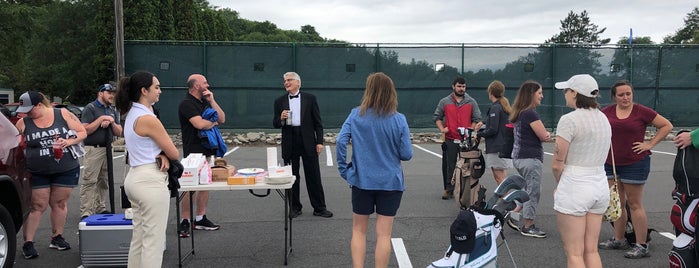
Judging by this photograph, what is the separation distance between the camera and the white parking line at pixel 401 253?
15.2 ft

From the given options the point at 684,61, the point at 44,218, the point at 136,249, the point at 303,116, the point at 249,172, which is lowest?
the point at 44,218

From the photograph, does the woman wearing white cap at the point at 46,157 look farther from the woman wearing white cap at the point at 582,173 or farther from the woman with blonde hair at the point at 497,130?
the woman with blonde hair at the point at 497,130

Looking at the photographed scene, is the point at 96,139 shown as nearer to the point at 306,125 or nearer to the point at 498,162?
the point at 306,125

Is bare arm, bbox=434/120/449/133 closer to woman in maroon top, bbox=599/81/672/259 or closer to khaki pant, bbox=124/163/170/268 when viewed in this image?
woman in maroon top, bbox=599/81/672/259

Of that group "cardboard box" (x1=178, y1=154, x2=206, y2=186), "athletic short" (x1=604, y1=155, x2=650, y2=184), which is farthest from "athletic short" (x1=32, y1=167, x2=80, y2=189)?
"athletic short" (x1=604, y1=155, x2=650, y2=184)

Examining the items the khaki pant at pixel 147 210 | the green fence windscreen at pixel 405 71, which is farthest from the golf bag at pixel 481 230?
the green fence windscreen at pixel 405 71

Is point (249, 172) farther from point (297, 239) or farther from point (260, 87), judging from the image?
point (260, 87)

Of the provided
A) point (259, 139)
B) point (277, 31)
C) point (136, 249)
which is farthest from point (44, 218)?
point (277, 31)

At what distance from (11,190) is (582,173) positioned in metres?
4.39

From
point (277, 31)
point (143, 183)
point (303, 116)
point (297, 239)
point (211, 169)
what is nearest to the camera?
point (143, 183)

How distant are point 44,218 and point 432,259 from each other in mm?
4851

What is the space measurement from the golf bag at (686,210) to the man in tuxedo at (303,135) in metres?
3.76

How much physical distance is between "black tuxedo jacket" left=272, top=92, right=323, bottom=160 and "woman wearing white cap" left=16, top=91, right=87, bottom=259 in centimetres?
229

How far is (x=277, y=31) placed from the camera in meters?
99.6
